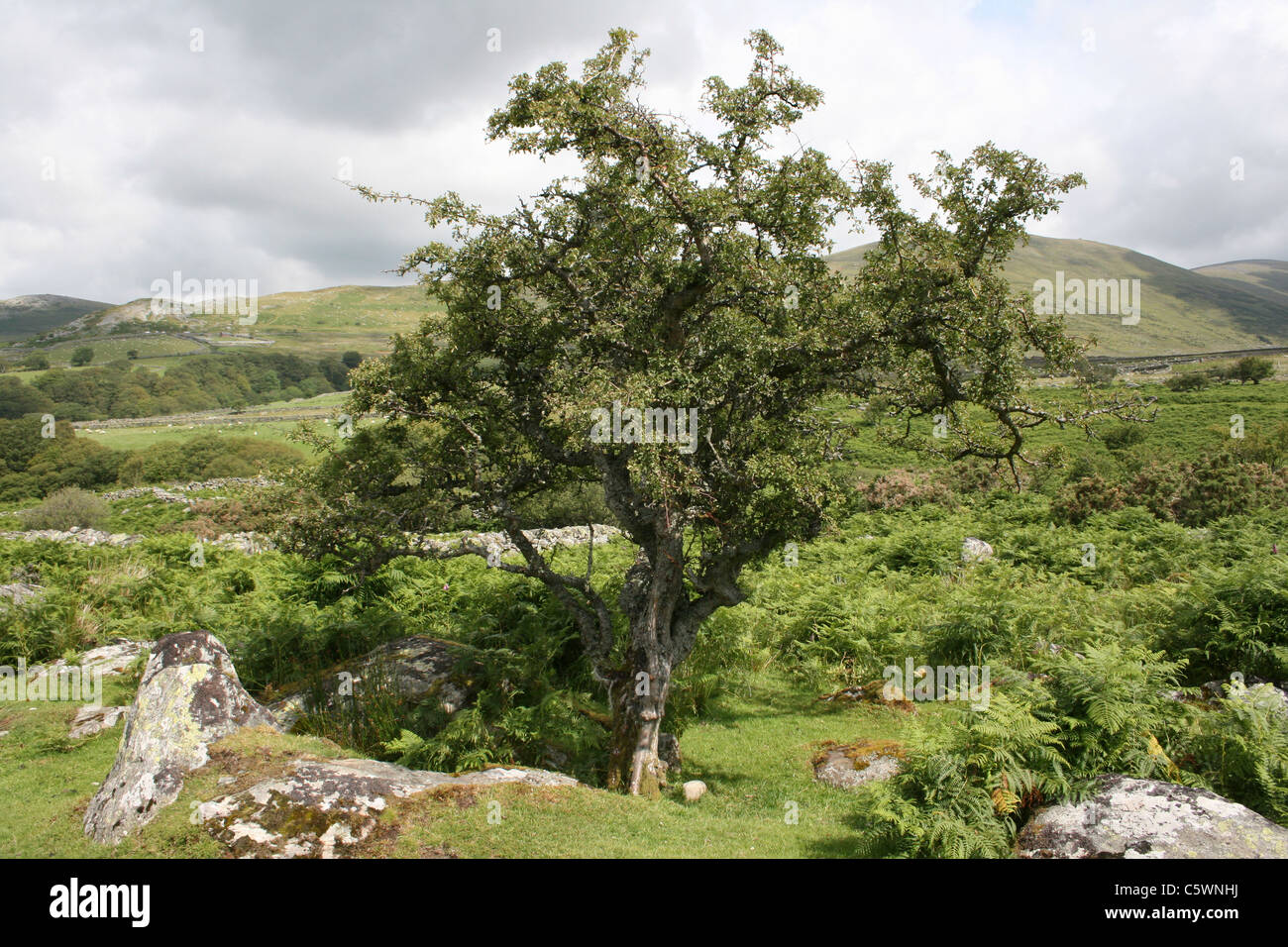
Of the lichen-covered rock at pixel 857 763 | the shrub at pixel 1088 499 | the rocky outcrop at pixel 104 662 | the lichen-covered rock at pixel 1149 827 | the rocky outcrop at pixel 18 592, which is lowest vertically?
the lichen-covered rock at pixel 857 763

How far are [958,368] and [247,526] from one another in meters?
33.1

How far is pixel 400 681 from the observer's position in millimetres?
14383

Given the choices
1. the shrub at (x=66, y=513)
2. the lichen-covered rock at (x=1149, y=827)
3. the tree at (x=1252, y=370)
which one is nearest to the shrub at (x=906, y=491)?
the lichen-covered rock at (x=1149, y=827)

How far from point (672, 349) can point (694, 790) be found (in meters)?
7.30

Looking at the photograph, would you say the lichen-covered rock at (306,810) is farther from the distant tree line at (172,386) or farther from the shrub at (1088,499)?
the distant tree line at (172,386)

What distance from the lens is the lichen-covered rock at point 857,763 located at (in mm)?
11391

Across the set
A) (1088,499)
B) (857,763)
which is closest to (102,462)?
(857,763)

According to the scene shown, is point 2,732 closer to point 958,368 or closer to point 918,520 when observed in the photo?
point 958,368

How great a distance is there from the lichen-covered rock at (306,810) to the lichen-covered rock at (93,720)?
6.85 m

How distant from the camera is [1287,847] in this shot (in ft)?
21.4

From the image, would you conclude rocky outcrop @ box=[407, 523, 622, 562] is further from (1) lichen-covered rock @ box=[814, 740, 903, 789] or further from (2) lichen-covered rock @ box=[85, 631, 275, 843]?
(2) lichen-covered rock @ box=[85, 631, 275, 843]

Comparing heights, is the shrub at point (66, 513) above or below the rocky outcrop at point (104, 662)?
above

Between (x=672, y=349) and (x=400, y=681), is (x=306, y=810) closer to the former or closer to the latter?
(x=400, y=681)

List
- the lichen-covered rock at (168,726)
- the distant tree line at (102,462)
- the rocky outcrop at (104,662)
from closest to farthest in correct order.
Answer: the lichen-covered rock at (168,726) < the rocky outcrop at (104,662) < the distant tree line at (102,462)
